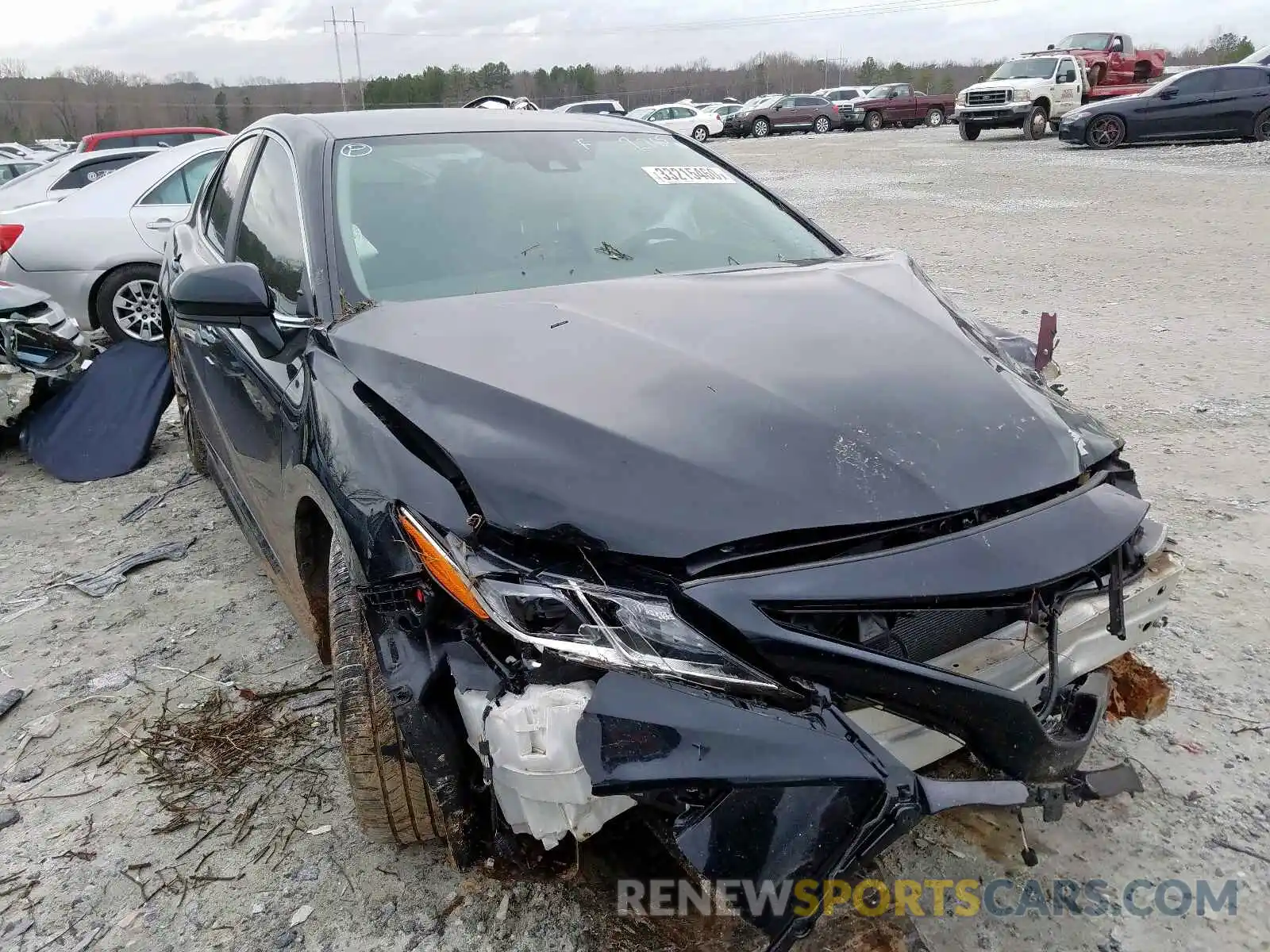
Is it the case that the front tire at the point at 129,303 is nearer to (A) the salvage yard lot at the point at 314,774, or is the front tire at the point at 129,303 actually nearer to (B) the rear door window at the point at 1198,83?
(A) the salvage yard lot at the point at 314,774

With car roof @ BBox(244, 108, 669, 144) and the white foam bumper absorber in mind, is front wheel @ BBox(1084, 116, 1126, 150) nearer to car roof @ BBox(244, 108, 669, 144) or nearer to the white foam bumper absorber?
car roof @ BBox(244, 108, 669, 144)

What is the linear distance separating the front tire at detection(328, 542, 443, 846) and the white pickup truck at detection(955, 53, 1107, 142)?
23.5m

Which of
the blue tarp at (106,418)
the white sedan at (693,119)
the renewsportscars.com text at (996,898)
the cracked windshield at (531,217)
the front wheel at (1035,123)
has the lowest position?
the renewsportscars.com text at (996,898)

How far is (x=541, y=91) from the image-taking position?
71.9 metres

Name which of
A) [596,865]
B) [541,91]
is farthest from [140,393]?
[541,91]

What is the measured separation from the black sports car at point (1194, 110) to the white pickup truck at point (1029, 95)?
3.93m

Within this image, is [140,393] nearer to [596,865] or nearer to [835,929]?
[596,865]

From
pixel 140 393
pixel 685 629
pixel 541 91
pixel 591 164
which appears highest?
pixel 541 91

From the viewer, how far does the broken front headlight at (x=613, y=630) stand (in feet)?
4.85

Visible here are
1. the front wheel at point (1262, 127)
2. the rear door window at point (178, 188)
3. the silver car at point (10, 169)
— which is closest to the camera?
the rear door window at point (178, 188)

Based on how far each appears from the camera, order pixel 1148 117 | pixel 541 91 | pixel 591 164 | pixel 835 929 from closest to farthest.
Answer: pixel 835 929, pixel 591 164, pixel 1148 117, pixel 541 91

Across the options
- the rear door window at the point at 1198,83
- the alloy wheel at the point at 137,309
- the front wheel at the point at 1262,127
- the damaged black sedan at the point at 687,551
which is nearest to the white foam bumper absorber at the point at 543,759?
the damaged black sedan at the point at 687,551

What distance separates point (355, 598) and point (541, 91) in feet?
252

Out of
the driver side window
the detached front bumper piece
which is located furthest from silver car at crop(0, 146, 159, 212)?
the detached front bumper piece
